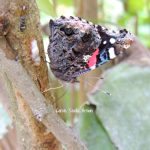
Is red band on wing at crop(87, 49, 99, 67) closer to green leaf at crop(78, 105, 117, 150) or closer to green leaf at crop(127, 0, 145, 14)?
green leaf at crop(78, 105, 117, 150)

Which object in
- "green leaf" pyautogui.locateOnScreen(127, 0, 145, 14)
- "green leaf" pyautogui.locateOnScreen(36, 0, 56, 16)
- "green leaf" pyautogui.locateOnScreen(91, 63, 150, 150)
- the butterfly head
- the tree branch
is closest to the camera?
the tree branch

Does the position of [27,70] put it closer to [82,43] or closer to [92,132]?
[82,43]

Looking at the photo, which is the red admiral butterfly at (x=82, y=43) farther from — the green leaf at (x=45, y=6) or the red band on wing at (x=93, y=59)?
the green leaf at (x=45, y=6)


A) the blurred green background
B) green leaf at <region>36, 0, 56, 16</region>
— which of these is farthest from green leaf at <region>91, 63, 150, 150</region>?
green leaf at <region>36, 0, 56, 16</region>

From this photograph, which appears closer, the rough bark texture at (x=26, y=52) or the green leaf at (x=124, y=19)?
the rough bark texture at (x=26, y=52)

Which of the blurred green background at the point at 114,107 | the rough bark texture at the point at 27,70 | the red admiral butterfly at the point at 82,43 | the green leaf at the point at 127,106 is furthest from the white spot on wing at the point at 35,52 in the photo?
the green leaf at the point at 127,106

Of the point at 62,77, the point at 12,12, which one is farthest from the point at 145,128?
the point at 12,12
